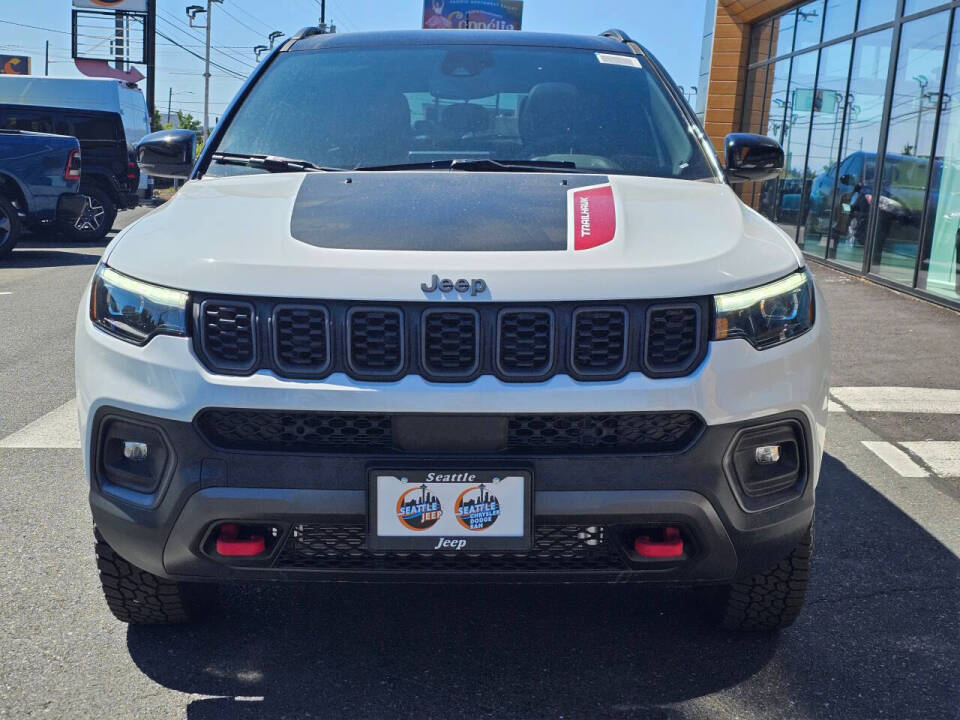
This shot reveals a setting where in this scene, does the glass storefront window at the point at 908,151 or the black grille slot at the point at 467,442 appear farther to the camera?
the glass storefront window at the point at 908,151

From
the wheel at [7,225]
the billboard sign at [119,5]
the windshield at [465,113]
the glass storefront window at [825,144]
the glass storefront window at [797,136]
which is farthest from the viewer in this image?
the billboard sign at [119,5]

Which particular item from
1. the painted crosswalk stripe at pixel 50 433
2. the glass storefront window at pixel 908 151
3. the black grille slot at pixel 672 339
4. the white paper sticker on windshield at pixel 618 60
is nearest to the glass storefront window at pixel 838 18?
the glass storefront window at pixel 908 151

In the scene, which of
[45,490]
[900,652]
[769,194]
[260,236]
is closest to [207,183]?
[260,236]

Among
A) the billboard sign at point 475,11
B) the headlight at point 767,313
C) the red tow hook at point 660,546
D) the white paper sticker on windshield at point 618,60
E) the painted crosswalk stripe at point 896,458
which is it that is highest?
the billboard sign at point 475,11

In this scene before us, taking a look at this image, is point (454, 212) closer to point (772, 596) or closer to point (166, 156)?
point (772, 596)

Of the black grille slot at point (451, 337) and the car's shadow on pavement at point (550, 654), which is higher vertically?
the black grille slot at point (451, 337)

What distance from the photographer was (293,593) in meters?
3.31

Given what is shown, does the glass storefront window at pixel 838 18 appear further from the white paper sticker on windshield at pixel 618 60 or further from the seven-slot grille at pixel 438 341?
the seven-slot grille at pixel 438 341

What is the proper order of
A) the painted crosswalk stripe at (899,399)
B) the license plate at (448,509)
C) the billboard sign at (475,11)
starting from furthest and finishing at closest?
the billboard sign at (475,11)
the painted crosswalk stripe at (899,399)
the license plate at (448,509)

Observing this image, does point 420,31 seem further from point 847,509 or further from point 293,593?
point 847,509

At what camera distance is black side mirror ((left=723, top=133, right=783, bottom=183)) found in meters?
Result: 3.91

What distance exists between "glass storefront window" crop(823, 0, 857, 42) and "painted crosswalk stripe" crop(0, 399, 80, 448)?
1168 centimetres

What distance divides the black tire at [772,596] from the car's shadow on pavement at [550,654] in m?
0.08

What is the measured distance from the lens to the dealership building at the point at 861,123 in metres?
10.8
